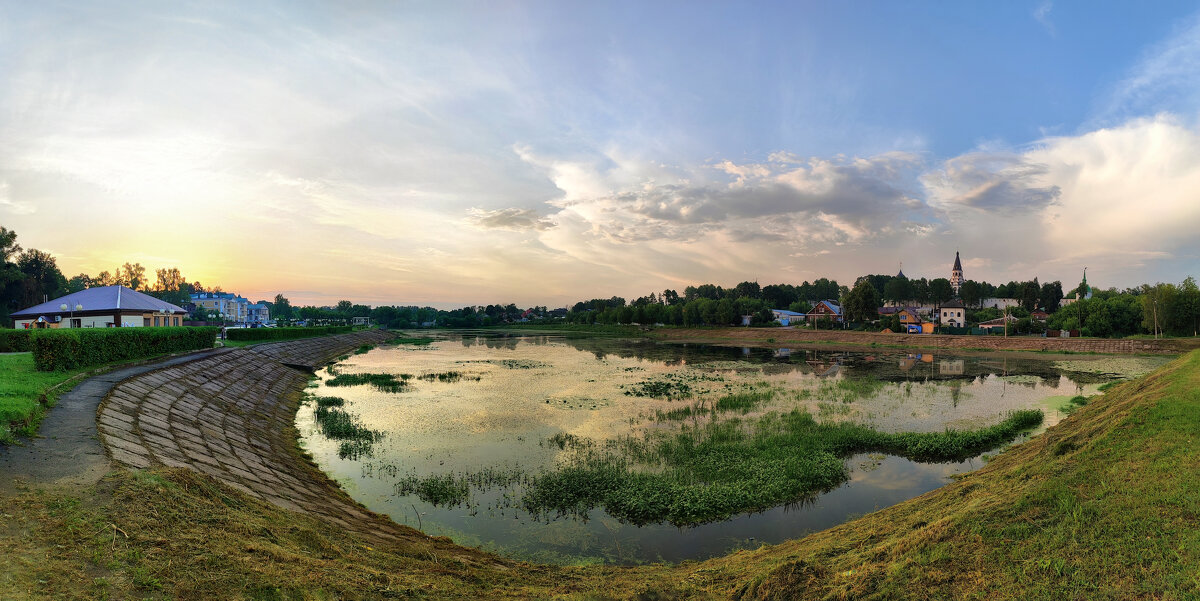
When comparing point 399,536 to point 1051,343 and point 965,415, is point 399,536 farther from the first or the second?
point 1051,343

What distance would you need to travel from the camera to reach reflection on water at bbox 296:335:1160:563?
10.9 meters

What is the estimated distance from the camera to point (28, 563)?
5.21 m

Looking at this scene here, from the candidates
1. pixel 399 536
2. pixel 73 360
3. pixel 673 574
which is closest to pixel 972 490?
pixel 673 574

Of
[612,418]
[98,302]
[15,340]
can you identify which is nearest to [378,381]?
[15,340]

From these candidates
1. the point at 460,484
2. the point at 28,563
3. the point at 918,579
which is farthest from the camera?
the point at 460,484

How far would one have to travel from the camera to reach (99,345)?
19.7 m

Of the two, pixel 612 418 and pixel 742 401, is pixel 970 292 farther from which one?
pixel 612 418

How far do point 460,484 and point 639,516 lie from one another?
554cm

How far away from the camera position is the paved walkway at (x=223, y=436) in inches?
404

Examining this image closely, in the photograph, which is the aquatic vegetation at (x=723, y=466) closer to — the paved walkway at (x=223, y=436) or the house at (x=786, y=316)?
the paved walkway at (x=223, y=436)

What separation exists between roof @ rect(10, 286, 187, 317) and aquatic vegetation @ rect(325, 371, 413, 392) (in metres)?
31.8

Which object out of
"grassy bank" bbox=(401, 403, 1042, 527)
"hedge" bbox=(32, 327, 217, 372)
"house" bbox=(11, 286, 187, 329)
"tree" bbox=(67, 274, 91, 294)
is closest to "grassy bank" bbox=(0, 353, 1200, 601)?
"grassy bank" bbox=(401, 403, 1042, 527)

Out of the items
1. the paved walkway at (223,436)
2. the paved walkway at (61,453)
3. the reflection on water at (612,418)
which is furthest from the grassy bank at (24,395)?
the reflection on water at (612,418)

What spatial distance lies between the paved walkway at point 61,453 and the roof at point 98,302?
2017 inches
